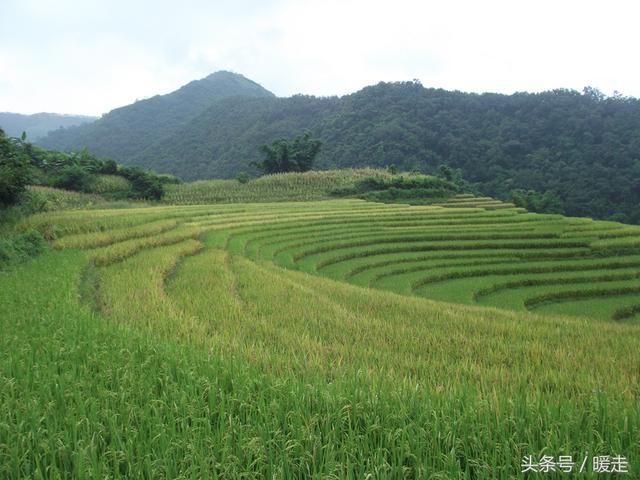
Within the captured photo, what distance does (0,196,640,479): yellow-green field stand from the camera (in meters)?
2.38

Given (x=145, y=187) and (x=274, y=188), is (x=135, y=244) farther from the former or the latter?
(x=274, y=188)

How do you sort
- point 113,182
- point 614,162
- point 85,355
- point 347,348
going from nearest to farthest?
point 85,355, point 347,348, point 113,182, point 614,162

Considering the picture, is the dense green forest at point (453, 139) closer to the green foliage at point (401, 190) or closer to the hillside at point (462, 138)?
the hillside at point (462, 138)

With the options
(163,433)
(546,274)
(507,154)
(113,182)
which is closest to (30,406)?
(163,433)

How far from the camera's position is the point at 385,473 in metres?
2.18

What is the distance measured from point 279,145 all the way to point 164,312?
40155mm

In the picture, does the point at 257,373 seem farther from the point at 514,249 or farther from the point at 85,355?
the point at 514,249

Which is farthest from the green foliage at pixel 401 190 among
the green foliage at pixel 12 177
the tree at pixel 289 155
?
the green foliage at pixel 12 177

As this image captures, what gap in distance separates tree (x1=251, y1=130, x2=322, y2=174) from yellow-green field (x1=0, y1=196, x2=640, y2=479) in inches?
1332

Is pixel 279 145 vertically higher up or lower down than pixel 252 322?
higher up

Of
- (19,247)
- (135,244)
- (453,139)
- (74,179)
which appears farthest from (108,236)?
(453,139)

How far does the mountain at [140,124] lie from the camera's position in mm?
73062

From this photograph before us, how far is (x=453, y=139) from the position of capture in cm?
5503

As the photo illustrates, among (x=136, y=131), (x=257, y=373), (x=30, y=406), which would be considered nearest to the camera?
(x=30, y=406)
